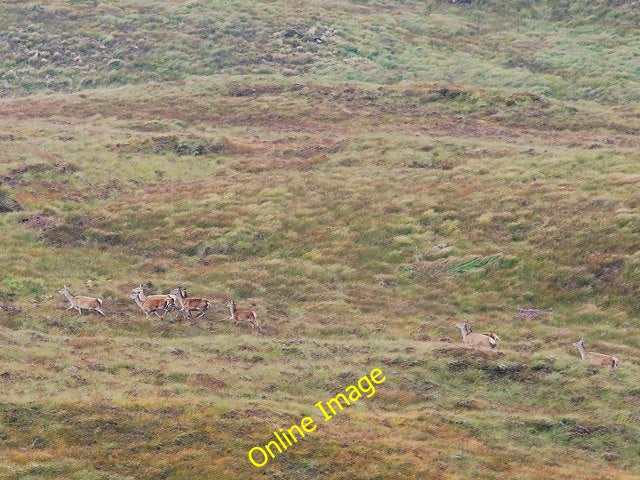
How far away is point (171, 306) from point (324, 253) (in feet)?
31.6

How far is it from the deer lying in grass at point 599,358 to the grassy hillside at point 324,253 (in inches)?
15.3

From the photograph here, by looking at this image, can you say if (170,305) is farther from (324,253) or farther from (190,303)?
(324,253)

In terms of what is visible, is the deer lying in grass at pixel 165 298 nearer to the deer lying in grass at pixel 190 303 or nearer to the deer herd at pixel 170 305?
the deer herd at pixel 170 305

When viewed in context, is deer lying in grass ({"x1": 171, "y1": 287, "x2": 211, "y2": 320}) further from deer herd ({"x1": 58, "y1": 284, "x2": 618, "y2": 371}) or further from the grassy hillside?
the grassy hillside

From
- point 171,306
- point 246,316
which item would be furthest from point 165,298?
point 246,316

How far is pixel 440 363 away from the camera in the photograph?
1079 inches

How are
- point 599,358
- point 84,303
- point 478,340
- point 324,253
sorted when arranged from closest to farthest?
1. point 599,358
2. point 478,340
3. point 84,303
4. point 324,253

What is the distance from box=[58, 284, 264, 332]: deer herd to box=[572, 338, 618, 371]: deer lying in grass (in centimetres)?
1231

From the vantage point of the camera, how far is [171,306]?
32219mm

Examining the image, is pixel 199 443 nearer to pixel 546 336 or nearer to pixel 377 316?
pixel 377 316

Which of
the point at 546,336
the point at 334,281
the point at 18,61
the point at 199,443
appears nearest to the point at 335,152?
the point at 334,281

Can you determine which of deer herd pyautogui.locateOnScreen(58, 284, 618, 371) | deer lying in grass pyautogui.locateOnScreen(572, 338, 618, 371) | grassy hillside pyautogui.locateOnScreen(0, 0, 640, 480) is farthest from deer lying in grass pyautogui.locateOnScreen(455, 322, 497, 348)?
deer lying in grass pyautogui.locateOnScreen(572, 338, 618, 371)

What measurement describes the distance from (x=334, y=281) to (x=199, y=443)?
51.8 ft

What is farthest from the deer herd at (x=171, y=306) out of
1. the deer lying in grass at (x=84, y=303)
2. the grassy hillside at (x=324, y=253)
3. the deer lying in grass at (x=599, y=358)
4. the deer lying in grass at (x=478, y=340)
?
the deer lying in grass at (x=599, y=358)
